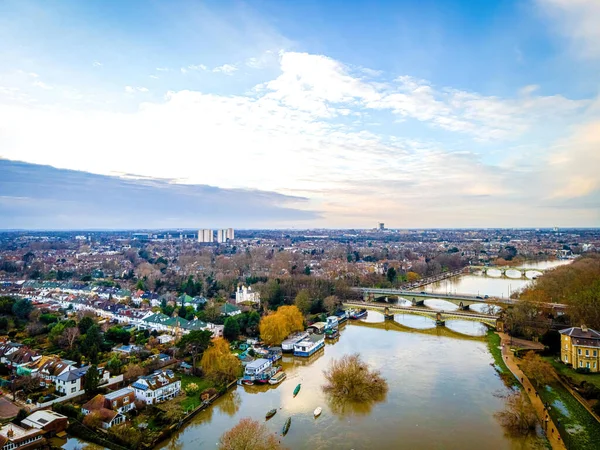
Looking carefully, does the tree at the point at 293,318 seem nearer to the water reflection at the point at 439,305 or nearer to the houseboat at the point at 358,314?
the houseboat at the point at 358,314

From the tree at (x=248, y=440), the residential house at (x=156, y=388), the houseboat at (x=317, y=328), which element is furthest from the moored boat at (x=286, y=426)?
the houseboat at (x=317, y=328)

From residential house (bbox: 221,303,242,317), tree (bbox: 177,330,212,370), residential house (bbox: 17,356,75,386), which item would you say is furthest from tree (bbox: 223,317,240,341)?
residential house (bbox: 17,356,75,386)

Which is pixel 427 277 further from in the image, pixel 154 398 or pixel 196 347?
pixel 154 398

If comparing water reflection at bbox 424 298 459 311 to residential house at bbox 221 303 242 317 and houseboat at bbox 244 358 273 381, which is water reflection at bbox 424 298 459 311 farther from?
houseboat at bbox 244 358 273 381

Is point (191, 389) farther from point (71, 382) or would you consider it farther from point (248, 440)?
point (248, 440)

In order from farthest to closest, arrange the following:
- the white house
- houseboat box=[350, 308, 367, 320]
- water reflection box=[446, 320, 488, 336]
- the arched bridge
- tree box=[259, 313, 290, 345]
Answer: the white house < the arched bridge < houseboat box=[350, 308, 367, 320] < water reflection box=[446, 320, 488, 336] < tree box=[259, 313, 290, 345]

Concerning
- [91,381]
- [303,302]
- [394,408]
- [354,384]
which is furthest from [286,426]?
[303,302]
